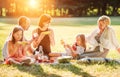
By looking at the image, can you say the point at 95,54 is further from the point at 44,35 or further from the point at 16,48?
the point at 16,48

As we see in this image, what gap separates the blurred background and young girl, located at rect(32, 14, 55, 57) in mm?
32463

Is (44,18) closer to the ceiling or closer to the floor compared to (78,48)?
closer to the ceiling

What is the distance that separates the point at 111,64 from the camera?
27.6ft

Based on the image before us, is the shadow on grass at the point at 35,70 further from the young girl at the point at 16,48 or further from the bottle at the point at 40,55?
the bottle at the point at 40,55

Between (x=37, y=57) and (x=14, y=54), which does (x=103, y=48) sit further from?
(x=14, y=54)

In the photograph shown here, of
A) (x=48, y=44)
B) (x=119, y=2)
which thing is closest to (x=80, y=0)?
(x=119, y=2)

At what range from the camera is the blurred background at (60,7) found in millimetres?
42188

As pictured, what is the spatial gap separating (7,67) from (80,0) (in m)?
35.5

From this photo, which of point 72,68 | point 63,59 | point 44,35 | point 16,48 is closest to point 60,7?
point 44,35

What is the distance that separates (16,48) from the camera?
8.31 meters

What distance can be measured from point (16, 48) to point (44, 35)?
3.35 ft

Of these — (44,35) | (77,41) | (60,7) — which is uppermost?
(44,35)

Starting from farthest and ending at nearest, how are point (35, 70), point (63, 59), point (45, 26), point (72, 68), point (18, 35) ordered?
point (45, 26) → point (63, 59) → point (18, 35) → point (72, 68) → point (35, 70)

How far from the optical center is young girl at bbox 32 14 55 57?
29.4 ft
